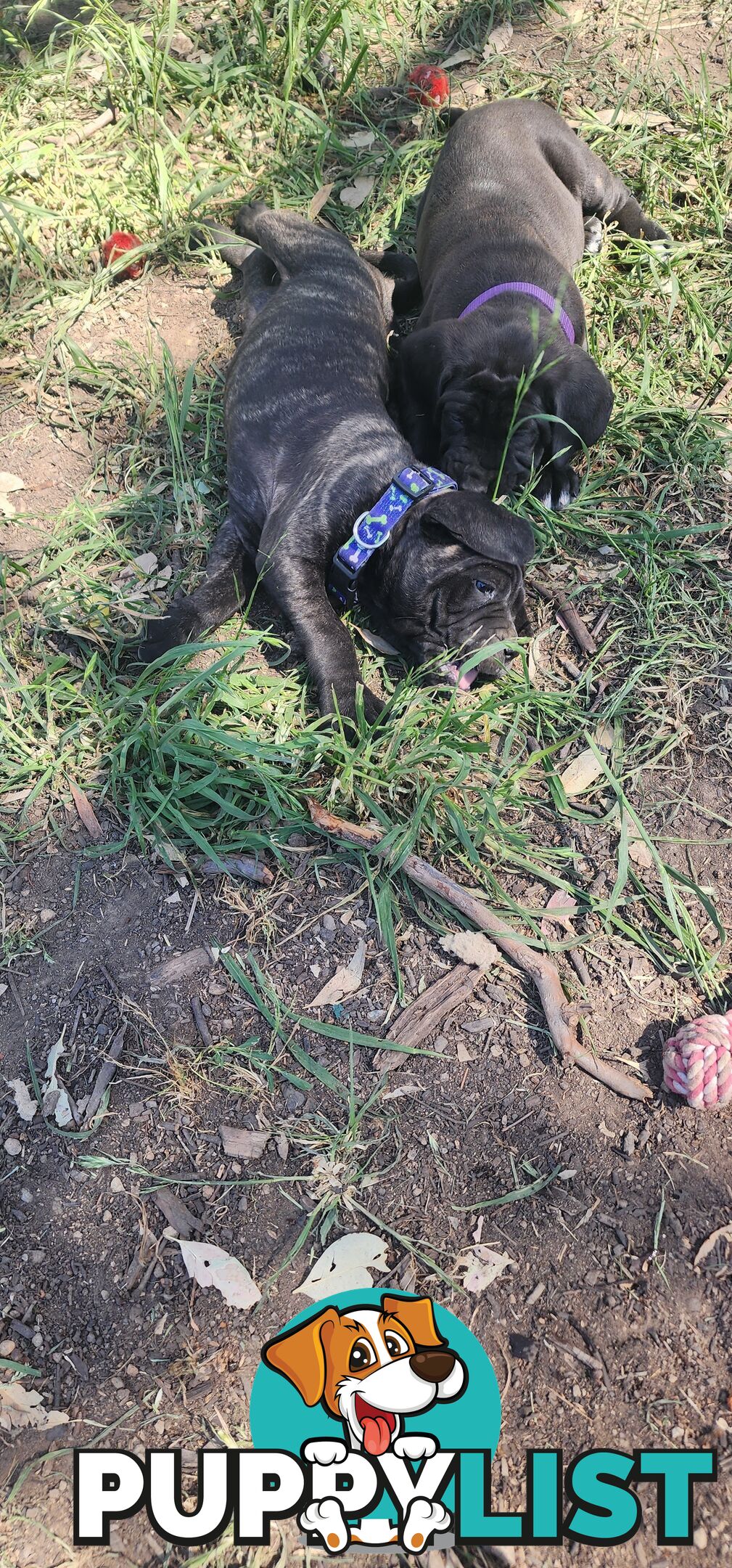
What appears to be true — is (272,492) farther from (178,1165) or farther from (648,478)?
(178,1165)

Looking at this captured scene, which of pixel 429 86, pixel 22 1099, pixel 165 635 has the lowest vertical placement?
pixel 22 1099

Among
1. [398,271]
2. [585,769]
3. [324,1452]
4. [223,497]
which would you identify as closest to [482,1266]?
[324,1452]

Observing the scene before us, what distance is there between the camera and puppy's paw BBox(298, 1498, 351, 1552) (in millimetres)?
2205

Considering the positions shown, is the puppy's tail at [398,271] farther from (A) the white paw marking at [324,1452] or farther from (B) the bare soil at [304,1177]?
(A) the white paw marking at [324,1452]

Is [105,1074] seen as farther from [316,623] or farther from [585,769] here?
[585,769]

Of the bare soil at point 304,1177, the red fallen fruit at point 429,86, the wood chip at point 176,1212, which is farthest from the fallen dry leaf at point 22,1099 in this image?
the red fallen fruit at point 429,86

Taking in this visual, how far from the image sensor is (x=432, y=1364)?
2.43 meters

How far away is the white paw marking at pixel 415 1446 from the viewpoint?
2.30m

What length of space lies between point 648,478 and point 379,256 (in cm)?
170

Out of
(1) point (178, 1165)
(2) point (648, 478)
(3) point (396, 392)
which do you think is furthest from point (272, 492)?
(1) point (178, 1165)

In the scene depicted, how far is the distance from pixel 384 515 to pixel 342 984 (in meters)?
1.61

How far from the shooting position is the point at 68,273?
4.72 meters

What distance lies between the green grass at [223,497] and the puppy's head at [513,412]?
22 centimetres

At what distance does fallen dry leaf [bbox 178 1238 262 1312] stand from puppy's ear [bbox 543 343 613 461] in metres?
2.97
